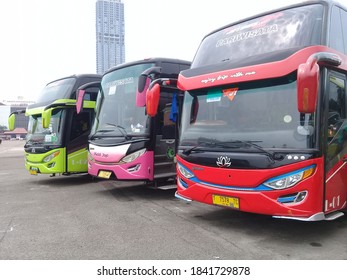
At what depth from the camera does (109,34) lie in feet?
120

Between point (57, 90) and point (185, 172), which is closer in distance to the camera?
point (185, 172)

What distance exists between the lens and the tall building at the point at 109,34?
29.3m

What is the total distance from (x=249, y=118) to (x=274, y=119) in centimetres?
38

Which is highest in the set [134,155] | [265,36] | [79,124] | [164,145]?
[265,36]

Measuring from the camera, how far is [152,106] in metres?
6.11

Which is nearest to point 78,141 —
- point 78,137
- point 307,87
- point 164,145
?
point 78,137

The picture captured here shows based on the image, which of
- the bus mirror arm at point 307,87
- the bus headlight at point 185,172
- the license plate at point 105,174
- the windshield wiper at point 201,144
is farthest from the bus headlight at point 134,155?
the bus mirror arm at point 307,87

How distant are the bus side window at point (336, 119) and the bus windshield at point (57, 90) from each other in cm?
773

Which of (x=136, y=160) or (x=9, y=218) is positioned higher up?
(x=136, y=160)

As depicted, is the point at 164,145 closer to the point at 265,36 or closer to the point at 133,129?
the point at 133,129

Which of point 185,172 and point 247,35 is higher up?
point 247,35
